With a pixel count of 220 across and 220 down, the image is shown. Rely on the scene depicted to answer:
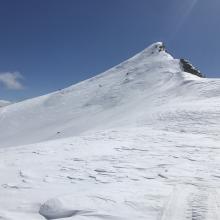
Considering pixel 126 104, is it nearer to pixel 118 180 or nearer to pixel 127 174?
pixel 127 174

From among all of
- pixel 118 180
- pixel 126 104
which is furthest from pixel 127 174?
pixel 126 104

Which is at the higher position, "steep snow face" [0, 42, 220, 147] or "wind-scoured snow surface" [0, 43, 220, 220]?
"steep snow face" [0, 42, 220, 147]

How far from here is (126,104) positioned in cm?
3744

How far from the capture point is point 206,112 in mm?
20391

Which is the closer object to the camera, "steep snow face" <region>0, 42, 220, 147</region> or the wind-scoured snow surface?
the wind-scoured snow surface

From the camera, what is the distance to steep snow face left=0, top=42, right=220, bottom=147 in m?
21.5

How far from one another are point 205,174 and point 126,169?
2.04 meters

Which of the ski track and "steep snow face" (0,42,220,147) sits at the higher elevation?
"steep snow face" (0,42,220,147)

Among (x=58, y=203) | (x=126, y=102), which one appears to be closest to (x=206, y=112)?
(x=58, y=203)

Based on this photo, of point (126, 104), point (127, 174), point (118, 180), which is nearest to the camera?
point (118, 180)

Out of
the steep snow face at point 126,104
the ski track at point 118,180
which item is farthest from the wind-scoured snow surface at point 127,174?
the steep snow face at point 126,104

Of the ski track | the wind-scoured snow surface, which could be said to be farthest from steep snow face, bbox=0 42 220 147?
the ski track

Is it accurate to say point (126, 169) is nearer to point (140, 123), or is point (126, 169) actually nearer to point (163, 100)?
point (140, 123)

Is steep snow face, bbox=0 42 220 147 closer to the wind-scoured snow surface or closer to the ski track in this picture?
the wind-scoured snow surface
